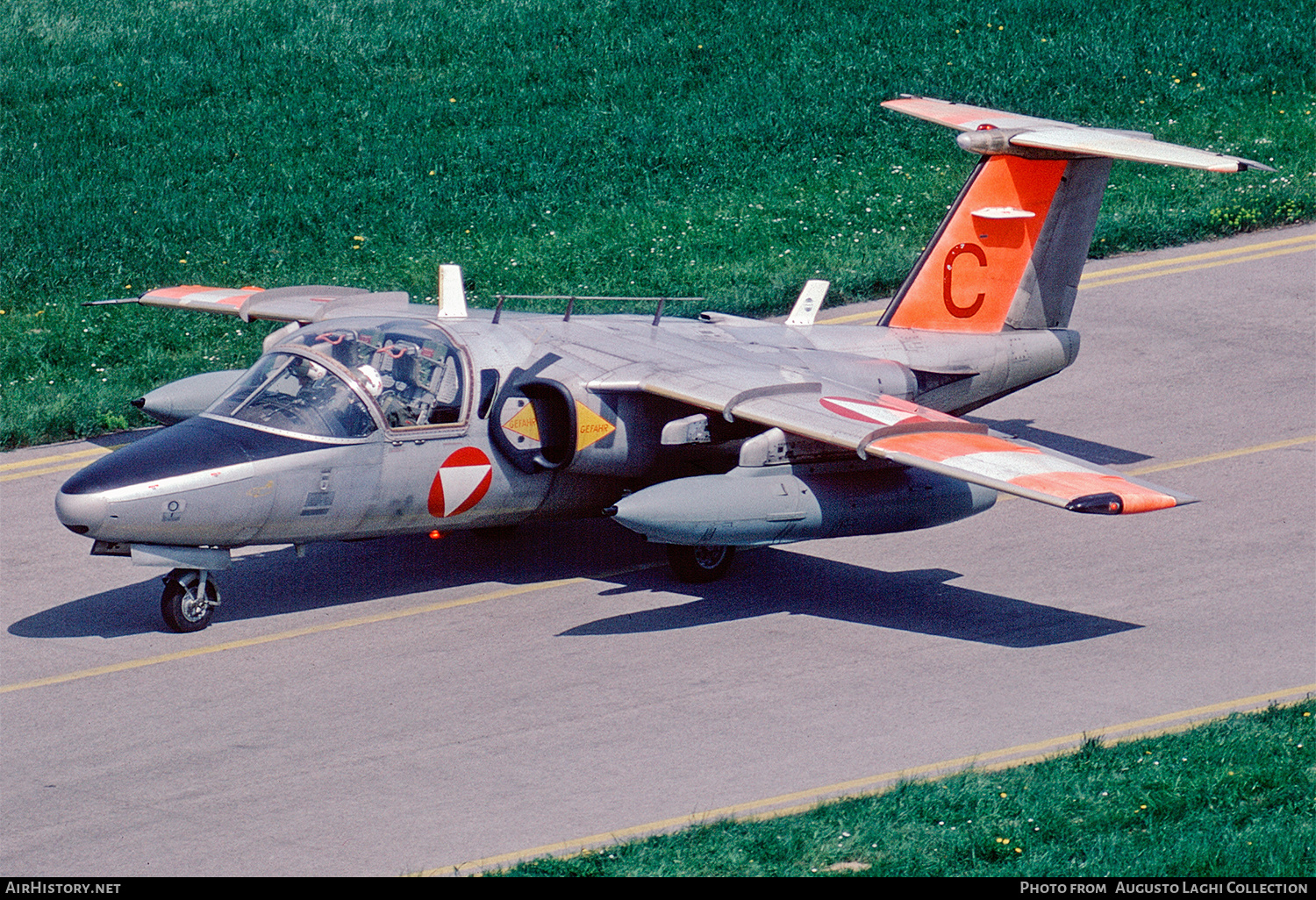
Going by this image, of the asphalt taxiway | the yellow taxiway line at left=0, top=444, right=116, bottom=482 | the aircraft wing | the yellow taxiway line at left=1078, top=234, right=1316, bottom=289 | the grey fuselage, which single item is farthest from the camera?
the yellow taxiway line at left=1078, top=234, right=1316, bottom=289

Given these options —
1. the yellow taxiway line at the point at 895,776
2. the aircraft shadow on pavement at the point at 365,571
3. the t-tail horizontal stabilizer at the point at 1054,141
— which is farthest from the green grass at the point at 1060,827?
the t-tail horizontal stabilizer at the point at 1054,141

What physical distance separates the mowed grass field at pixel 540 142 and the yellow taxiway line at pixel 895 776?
1066 cm

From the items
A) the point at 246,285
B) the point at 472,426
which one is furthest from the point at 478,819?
the point at 246,285

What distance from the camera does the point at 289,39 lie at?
29.4 meters

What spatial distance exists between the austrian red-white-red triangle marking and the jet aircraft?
0.02m

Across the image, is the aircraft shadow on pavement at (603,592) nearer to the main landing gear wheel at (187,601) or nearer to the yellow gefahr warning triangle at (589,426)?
the main landing gear wheel at (187,601)

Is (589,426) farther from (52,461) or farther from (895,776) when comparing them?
(52,461)

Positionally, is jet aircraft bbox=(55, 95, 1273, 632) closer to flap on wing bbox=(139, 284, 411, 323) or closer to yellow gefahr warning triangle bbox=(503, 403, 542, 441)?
yellow gefahr warning triangle bbox=(503, 403, 542, 441)

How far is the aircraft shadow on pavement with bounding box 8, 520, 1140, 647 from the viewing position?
1424 centimetres

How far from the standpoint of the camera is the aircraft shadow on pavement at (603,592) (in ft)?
46.7

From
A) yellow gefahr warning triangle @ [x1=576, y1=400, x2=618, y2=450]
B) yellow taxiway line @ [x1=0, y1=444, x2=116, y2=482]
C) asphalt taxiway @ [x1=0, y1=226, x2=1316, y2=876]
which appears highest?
yellow gefahr warning triangle @ [x1=576, y1=400, x2=618, y2=450]

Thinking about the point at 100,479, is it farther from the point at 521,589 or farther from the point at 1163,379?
the point at 1163,379

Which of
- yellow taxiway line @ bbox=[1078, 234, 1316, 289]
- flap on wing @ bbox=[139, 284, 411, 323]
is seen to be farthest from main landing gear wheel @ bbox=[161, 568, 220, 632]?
yellow taxiway line @ bbox=[1078, 234, 1316, 289]
